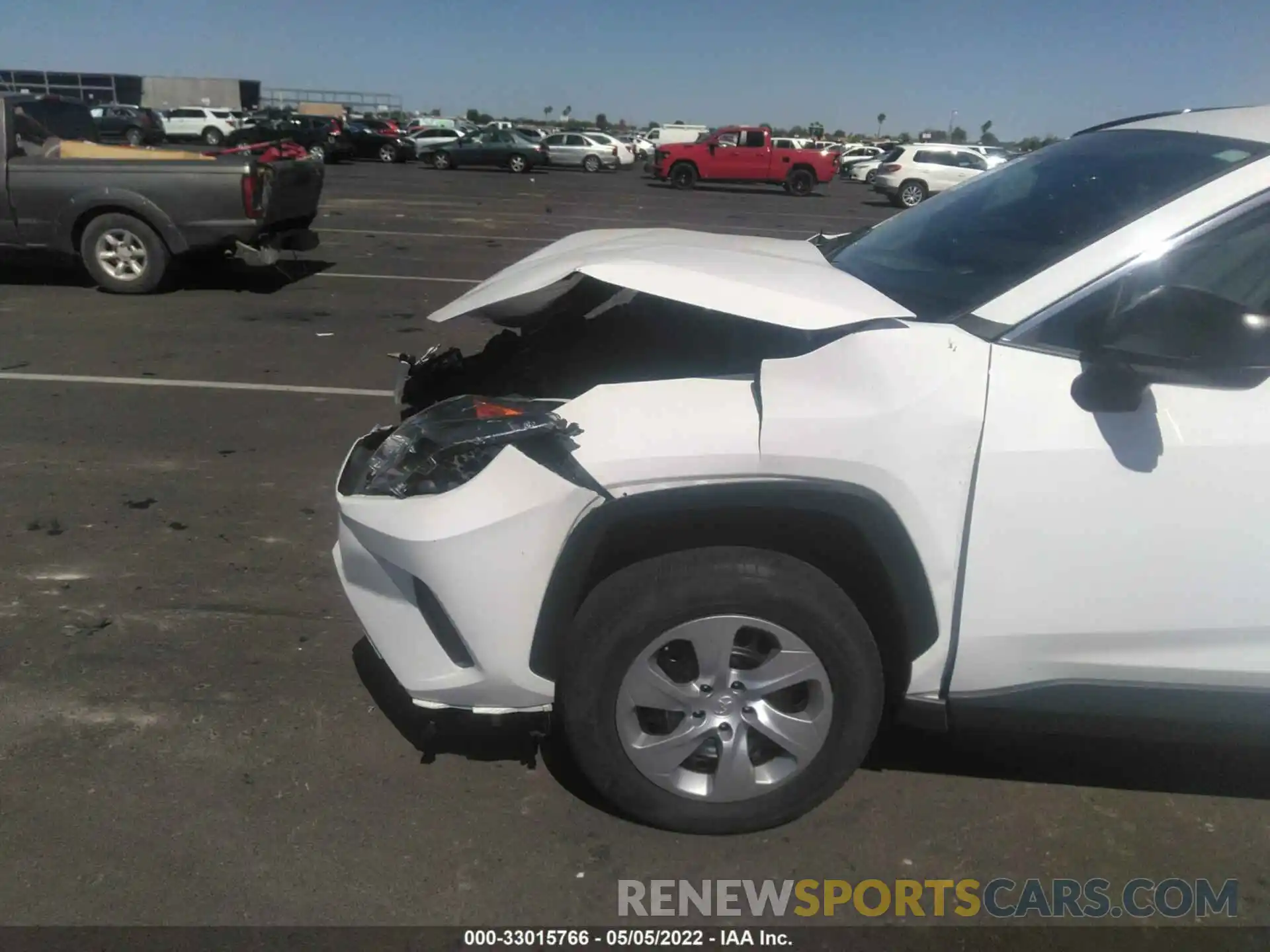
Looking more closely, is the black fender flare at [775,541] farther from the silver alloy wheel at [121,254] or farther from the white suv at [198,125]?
the white suv at [198,125]

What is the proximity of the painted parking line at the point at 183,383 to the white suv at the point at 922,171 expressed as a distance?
22272 mm

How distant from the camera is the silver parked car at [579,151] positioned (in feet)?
125

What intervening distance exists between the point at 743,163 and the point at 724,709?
30.2m

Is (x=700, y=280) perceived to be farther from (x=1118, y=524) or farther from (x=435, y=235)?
(x=435, y=235)

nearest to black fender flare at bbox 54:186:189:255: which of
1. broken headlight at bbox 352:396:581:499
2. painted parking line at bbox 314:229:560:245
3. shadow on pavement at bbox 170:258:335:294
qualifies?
shadow on pavement at bbox 170:258:335:294

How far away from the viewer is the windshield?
261 centimetres

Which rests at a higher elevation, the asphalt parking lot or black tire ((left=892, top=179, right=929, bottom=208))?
black tire ((left=892, top=179, right=929, bottom=208))

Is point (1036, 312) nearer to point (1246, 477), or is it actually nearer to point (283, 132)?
point (1246, 477)

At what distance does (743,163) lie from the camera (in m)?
30.7

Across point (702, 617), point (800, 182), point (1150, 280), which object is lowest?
point (702, 617)

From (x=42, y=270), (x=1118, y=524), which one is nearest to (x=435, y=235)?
(x=42, y=270)

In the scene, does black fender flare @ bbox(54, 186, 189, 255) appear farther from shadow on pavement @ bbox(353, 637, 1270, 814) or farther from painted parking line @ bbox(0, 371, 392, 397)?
shadow on pavement @ bbox(353, 637, 1270, 814)

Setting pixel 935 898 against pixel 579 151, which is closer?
pixel 935 898

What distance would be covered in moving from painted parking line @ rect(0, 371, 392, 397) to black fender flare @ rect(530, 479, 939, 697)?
14.0 ft
